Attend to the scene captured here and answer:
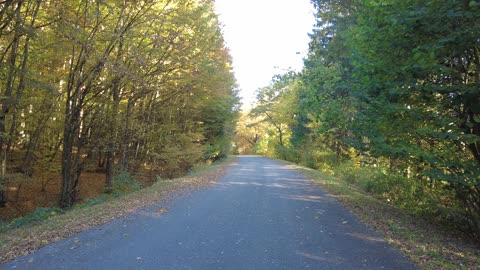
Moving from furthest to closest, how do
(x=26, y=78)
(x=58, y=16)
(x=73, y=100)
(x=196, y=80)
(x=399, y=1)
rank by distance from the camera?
(x=196, y=80), (x=73, y=100), (x=26, y=78), (x=58, y=16), (x=399, y=1)

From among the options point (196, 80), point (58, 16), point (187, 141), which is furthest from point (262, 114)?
point (58, 16)

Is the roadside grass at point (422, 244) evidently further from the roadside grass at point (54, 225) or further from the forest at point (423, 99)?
the roadside grass at point (54, 225)

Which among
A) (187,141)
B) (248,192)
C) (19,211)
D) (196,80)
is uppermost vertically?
(196,80)

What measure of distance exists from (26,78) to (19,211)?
5.51 meters

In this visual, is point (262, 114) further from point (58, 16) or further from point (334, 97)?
point (58, 16)

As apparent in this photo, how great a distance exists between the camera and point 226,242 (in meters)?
6.16

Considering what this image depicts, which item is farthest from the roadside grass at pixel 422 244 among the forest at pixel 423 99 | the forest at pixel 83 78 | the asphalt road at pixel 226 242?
the forest at pixel 83 78

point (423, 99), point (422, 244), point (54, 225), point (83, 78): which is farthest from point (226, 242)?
point (83, 78)

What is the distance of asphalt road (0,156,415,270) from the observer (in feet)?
16.7

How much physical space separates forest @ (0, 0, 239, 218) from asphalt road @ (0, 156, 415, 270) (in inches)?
238

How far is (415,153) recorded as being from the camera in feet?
24.7

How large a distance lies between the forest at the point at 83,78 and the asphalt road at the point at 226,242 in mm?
6037

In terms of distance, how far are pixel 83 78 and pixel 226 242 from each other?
32.1 feet

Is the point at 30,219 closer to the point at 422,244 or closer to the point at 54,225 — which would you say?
the point at 54,225
